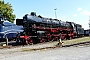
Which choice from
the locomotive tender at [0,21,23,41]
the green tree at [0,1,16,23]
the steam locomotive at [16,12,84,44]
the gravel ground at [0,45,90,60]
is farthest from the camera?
the green tree at [0,1,16,23]

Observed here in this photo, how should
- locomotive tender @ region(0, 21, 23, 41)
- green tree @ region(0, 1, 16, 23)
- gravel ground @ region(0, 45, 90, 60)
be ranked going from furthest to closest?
green tree @ region(0, 1, 16, 23) < locomotive tender @ region(0, 21, 23, 41) < gravel ground @ region(0, 45, 90, 60)

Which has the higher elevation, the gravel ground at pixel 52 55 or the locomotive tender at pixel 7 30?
the locomotive tender at pixel 7 30

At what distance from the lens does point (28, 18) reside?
2453cm

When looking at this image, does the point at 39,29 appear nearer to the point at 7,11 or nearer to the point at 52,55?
the point at 52,55

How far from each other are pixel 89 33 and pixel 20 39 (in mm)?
30839

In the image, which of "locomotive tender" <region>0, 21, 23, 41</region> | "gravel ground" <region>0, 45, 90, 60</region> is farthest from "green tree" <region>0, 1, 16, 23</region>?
"gravel ground" <region>0, 45, 90, 60</region>

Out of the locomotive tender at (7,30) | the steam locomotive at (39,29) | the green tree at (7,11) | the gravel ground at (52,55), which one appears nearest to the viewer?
the gravel ground at (52,55)

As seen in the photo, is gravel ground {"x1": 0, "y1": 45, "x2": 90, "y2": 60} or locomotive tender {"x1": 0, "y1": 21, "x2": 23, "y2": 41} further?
locomotive tender {"x1": 0, "y1": 21, "x2": 23, "y2": 41}

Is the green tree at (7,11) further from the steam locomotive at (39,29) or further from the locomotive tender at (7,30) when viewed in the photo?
the steam locomotive at (39,29)

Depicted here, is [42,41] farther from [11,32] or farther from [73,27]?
[73,27]

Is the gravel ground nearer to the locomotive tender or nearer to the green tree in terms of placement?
the locomotive tender

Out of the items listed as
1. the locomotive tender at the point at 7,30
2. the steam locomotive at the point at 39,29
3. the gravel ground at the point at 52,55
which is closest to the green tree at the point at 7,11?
the locomotive tender at the point at 7,30

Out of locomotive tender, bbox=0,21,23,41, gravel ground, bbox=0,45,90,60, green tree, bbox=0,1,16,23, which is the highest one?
green tree, bbox=0,1,16,23

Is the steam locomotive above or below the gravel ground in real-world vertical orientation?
above
